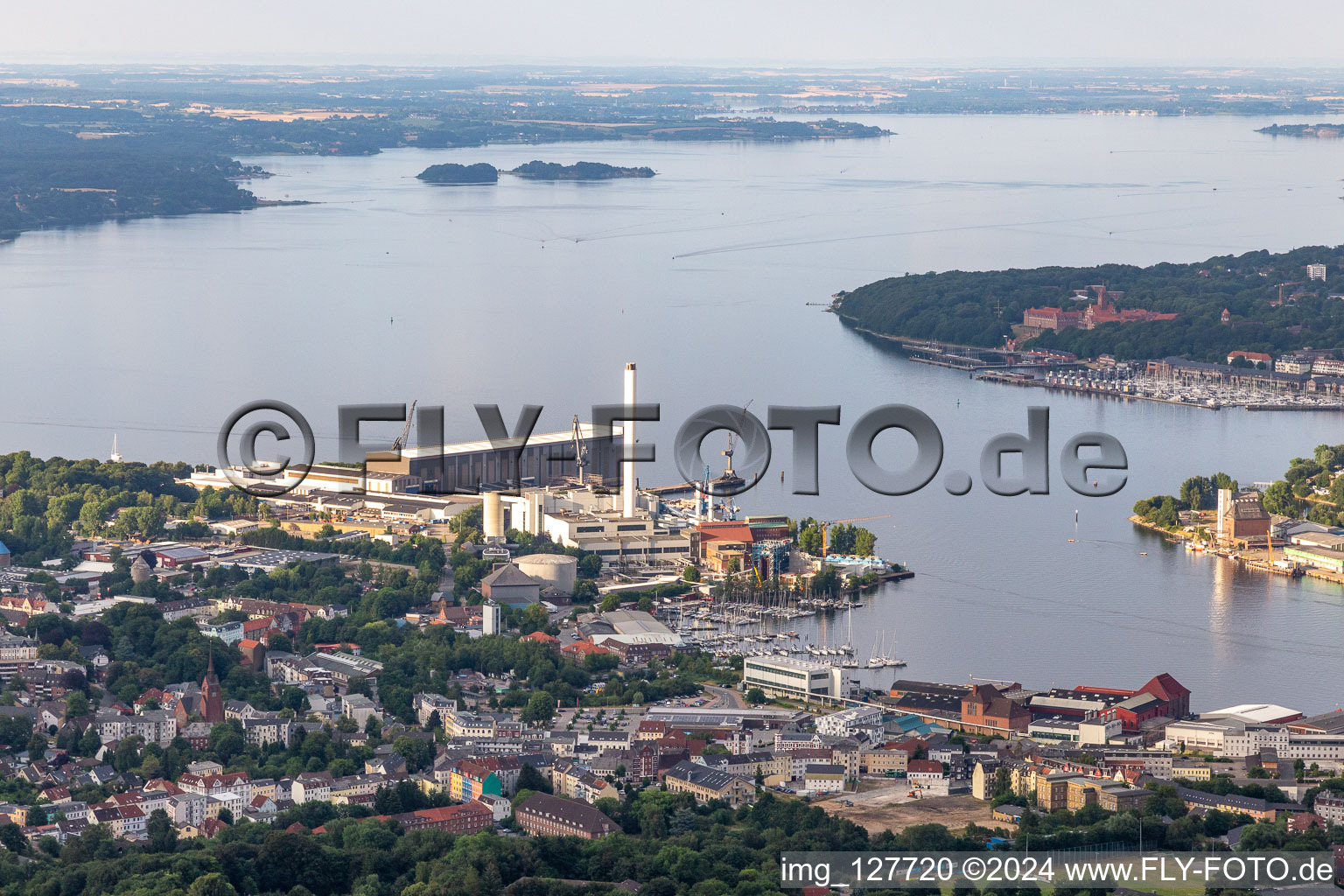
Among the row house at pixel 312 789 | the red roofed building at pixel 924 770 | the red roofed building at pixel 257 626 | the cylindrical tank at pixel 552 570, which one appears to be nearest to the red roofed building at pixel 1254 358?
the cylindrical tank at pixel 552 570

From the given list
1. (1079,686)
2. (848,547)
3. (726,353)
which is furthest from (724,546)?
(726,353)

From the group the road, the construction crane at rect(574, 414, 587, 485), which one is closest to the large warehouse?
the construction crane at rect(574, 414, 587, 485)

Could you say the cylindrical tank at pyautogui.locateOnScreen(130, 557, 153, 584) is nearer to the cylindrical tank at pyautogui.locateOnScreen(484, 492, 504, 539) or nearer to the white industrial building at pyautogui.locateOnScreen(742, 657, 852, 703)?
the cylindrical tank at pyautogui.locateOnScreen(484, 492, 504, 539)

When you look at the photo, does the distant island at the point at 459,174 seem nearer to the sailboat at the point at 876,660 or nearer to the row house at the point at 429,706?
the sailboat at the point at 876,660

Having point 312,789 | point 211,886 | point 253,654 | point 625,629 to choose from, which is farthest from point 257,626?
point 211,886

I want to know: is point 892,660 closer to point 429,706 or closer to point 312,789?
point 429,706

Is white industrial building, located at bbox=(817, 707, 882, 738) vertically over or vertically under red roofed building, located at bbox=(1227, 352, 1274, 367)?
under

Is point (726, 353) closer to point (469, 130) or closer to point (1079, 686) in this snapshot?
point (1079, 686)
